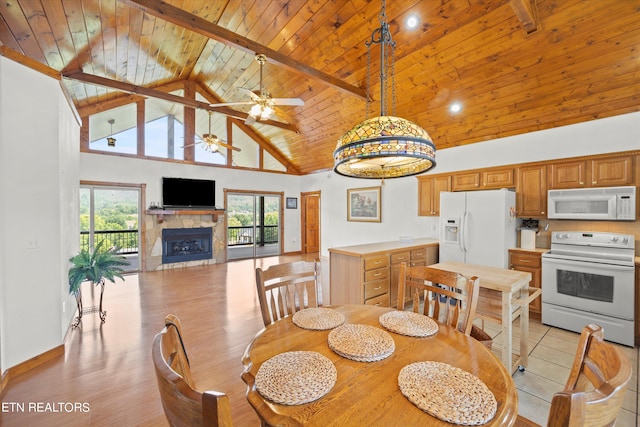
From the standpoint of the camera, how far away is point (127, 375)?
225 cm

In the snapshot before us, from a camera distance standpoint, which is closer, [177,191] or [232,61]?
[232,61]

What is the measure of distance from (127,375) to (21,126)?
7.72ft

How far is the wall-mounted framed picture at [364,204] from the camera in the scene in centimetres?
639

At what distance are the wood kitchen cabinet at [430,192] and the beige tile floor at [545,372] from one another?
7.02 feet

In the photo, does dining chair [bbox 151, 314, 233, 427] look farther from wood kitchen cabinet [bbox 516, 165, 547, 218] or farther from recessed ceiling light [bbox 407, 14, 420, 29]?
wood kitchen cabinet [bbox 516, 165, 547, 218]

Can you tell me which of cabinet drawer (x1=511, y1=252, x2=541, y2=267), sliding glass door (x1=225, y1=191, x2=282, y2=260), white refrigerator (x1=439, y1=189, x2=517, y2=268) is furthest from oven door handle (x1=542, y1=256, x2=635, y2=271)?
sliding glass door (x1=225, y1=191, x2=282, y2=260)

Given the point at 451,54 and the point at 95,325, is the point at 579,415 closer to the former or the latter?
the point at 451,54

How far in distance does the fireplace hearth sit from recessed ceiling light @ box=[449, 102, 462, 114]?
19.9 feet

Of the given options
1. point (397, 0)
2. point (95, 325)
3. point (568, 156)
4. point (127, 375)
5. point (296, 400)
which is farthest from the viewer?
point (568, 156)

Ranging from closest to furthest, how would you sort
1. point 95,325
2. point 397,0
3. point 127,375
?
1. point 127,375
2. point 397,0
3. point 95,325

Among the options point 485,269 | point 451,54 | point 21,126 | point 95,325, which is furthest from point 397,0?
point 95,325

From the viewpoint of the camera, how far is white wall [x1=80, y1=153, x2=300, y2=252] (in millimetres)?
5629

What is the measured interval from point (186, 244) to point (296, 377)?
6.54 m

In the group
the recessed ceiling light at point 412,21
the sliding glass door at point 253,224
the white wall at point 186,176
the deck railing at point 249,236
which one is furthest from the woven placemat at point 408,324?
the deck railing at point 249,236
